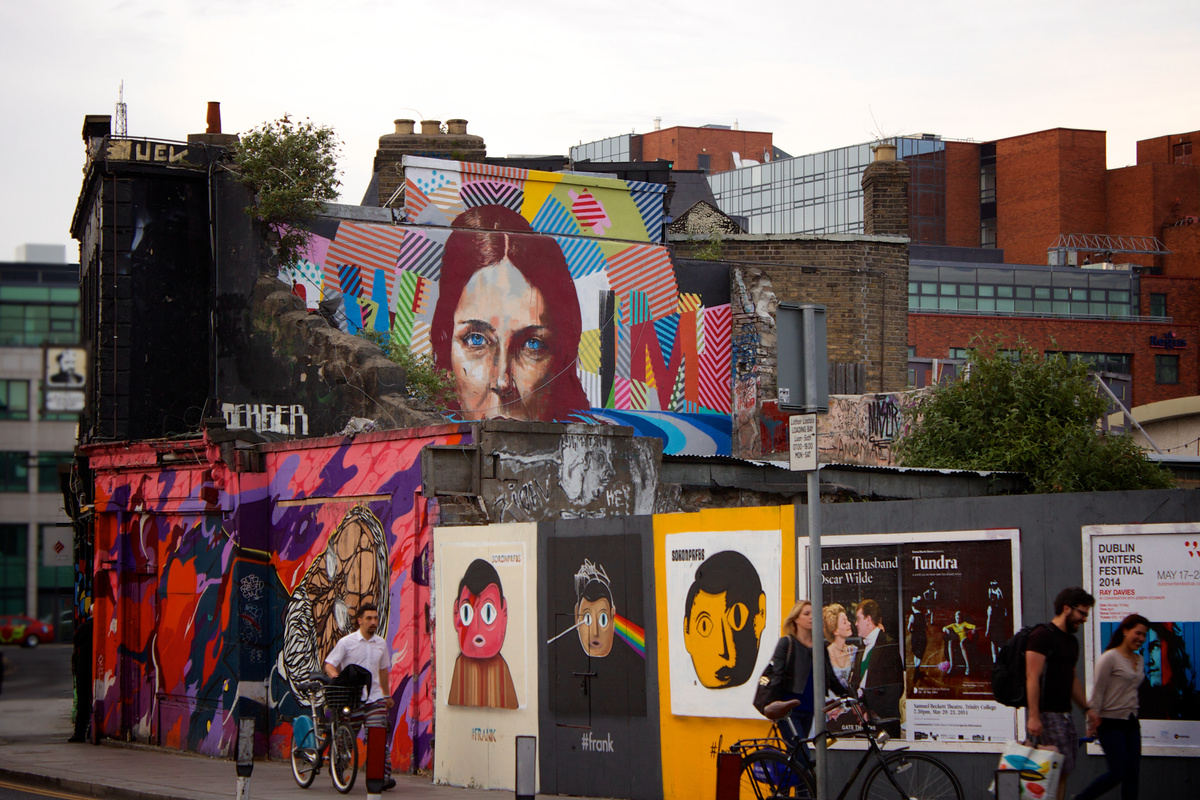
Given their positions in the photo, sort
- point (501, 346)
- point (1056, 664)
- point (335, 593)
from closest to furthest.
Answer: point (1056, 664), point (335, 593), point (501, 346)

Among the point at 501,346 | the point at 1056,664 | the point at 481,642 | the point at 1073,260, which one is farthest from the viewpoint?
the point at 1073,260

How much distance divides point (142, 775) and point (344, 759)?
11.5 feet

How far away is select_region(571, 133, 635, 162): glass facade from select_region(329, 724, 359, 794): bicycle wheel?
89.0 meters

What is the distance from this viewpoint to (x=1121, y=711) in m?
8.79

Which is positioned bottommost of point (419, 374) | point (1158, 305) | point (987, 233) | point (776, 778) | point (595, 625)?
point (776, 778)

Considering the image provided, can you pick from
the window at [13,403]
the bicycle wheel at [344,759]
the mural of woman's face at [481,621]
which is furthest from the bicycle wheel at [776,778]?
the window at [13,403]

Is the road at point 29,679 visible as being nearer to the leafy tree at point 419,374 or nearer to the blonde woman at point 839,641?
the blonde woman at point 839,641

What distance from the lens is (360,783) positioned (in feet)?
46.6

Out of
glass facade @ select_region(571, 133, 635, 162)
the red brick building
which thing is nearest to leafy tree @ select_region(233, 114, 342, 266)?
the red brick building

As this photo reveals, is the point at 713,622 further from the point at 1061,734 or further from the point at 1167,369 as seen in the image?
the point at 1167,369

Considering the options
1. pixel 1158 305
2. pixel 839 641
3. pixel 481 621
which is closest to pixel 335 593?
pixel 481 621

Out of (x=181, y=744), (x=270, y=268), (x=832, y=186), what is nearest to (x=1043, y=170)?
(x=832, y=186)

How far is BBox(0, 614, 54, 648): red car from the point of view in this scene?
8.94 meters

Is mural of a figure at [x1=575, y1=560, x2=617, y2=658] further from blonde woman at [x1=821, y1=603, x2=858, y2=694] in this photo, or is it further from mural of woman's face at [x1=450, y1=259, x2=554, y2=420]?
mural of woman's face at [x1=450, y1=259, x2=554, y2=420]
